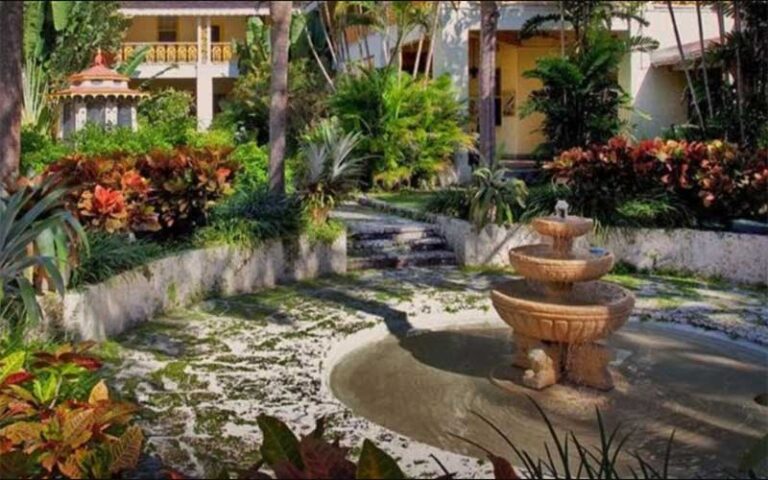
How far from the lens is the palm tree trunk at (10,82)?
905cm

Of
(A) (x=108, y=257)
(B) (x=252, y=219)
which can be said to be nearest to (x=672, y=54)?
(B) (x=252, y=219)

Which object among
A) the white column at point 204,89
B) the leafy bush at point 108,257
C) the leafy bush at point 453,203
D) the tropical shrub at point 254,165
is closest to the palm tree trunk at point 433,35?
the tropical shrub at point 254,165

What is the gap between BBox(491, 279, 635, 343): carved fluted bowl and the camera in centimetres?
673

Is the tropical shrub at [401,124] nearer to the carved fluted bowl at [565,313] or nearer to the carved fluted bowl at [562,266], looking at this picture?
the carved fluted bowl at [562,266]

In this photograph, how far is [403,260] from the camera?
Answer: 1212cm

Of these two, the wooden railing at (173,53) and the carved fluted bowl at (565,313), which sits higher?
the wooden railing at (173,53)

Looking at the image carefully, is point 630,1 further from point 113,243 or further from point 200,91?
point 200,91

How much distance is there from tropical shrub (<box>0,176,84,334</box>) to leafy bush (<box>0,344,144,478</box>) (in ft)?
4.91

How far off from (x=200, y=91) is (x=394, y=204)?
19252mm

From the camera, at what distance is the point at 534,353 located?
686cm

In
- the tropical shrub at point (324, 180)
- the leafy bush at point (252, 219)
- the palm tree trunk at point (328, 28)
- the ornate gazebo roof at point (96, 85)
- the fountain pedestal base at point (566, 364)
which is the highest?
the palm tree trunk at point (328, 28)

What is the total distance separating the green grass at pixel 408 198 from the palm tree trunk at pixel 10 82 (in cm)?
669

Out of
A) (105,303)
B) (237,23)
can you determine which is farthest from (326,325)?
(237,23)

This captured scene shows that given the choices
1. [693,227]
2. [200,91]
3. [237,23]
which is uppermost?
[237,23]
